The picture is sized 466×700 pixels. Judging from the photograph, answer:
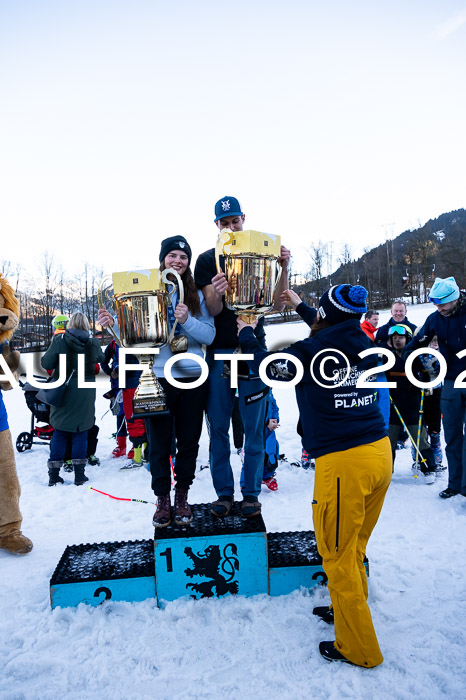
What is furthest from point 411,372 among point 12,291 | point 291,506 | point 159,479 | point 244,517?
point 12,291

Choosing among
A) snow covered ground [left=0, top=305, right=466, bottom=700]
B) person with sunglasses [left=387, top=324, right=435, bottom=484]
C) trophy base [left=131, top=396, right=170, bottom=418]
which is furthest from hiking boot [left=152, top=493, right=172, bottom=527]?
person with sunglasses [left=387, top=324, right=435, bottom=484]

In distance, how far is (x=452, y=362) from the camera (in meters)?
4.66

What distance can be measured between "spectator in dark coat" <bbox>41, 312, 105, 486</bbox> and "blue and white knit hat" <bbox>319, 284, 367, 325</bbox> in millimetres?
4133

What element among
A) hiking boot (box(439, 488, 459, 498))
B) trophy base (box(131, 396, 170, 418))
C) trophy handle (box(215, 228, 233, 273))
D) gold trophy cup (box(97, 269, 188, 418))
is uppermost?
trophy handle (box(215, 228, 233, 273))

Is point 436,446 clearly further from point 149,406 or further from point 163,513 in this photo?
point 149,406

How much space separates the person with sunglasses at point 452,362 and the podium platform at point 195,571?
257 cm

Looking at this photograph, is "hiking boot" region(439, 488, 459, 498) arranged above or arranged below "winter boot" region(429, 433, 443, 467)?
below

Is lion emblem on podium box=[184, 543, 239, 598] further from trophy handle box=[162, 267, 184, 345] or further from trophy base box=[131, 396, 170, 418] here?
trophy handle box=[162, 267, 184, 345]

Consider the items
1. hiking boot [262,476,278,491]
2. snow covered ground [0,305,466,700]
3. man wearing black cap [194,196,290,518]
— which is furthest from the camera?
hiking boot [262,476,278,491]

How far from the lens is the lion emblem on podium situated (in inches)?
113

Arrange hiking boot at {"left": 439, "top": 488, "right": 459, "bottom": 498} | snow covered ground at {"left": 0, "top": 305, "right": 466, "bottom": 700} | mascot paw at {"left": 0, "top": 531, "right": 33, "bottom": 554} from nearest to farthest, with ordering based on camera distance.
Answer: snow covered ground at {"left": 0, "top": 305, "right": 466, "bottom": 700} → mascot paw at {"left": 0, "top": 531, "right": 33, "bottom": 554} → hiking boot at {"left": 439, "top": 488, "right": 459, "bottom": 498}

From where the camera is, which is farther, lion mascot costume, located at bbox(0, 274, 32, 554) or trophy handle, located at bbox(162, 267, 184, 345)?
lion mascot costume, located at bbox(0, 274, 32, 554)

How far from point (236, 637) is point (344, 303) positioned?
203 centimetres

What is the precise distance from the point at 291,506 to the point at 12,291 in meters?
3.47
